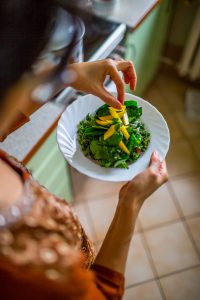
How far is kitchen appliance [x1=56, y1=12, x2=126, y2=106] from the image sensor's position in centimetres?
107

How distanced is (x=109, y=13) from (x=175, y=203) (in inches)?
40.7

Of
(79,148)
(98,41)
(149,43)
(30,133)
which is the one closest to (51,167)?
(30,133)

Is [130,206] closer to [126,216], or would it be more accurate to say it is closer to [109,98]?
[126,216]

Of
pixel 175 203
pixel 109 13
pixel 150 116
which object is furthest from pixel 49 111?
pixel 175 203

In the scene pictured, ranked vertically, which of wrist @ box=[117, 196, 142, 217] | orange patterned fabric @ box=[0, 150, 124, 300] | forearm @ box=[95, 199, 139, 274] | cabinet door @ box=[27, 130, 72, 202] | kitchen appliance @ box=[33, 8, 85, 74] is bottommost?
cabinet door @ box=[27, 130, 72, 202]

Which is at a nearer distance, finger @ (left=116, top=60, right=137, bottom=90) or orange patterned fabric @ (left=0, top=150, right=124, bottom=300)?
orange patterned fabric @ (left=0, top=150, right=124, bottom=300)

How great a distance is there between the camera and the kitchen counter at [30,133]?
947 millimetres

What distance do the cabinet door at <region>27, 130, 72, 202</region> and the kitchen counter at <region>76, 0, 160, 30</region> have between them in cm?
57

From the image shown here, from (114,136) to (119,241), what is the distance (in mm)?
278

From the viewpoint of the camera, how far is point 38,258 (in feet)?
1.42

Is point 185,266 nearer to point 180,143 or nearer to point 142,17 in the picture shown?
point 180,143

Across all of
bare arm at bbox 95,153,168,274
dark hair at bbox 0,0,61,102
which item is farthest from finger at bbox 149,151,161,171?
dark hair at bbox 0,0,61,102

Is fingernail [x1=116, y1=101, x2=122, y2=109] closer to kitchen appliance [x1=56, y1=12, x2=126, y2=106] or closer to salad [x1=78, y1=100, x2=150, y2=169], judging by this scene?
salad [x1=78, y1=100, x2=150, y2=169]

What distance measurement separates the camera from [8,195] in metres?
0.48
